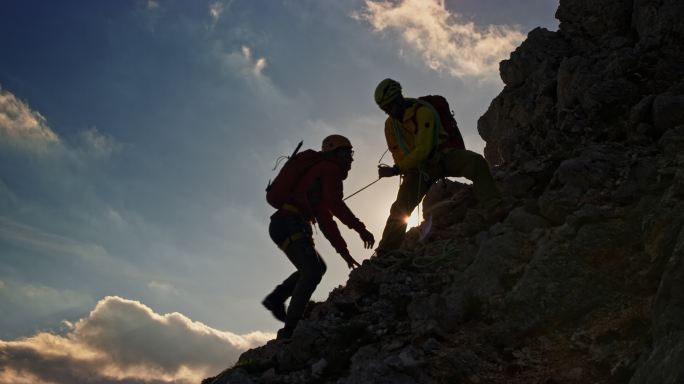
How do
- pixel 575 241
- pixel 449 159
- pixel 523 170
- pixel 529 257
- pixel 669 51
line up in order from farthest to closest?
pixel 669 51, pixel 523 170, pixel 449 159, pixel 529 257, pixel 575 241

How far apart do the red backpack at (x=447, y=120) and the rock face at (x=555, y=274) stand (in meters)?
1.90

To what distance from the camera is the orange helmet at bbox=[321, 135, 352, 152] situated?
43.7 ft

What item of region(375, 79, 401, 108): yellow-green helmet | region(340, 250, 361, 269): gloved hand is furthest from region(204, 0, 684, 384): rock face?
region(375, 79, 401, 108): yellow-green helmet

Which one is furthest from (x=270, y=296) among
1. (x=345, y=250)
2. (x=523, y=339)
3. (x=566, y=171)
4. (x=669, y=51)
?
(x=669, y=51)

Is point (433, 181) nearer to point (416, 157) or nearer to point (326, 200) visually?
point (416, 157)

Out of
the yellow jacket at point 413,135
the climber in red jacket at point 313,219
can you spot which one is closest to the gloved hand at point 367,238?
the climber in red jacket at point 313,219

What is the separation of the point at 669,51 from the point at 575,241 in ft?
33.0

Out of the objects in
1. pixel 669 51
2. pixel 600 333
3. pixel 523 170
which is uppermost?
pixel 669 51

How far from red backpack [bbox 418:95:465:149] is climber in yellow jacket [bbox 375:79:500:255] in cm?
18

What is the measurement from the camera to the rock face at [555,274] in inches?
342

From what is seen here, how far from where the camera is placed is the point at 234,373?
11031 mm

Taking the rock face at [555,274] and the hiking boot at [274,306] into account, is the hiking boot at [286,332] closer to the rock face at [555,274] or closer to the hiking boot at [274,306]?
the rock face at [555,274]

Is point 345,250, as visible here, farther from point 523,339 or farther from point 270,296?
point 523,339

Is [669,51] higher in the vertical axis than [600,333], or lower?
higher
